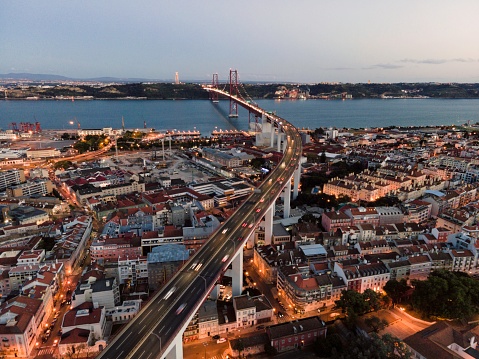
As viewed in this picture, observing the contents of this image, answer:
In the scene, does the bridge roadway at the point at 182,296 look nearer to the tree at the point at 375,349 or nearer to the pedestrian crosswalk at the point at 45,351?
the pedestrian crosswalk at the point at 45,351

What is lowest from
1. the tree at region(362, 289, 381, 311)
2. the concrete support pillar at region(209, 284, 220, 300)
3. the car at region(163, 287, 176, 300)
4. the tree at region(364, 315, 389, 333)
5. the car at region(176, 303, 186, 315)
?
the concrete support pillar at region(209, 284, 220, 300)

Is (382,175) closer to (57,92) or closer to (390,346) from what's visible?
(390,346)

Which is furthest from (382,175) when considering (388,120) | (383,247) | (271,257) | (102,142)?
(388,120)

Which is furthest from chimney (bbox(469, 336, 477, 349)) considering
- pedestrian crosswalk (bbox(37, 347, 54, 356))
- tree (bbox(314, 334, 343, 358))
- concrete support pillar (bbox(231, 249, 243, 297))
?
pedestrian crosswalk (bbox(37, 347, 54, 356))

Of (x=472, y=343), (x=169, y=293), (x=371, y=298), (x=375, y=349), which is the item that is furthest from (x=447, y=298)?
(x=169, y=293)

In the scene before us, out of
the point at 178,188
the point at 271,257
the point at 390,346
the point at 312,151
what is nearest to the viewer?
the point at 390,346

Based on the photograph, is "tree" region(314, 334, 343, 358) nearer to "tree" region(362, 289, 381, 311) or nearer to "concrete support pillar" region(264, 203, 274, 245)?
"tree" region(362, 289, 381, 311)
